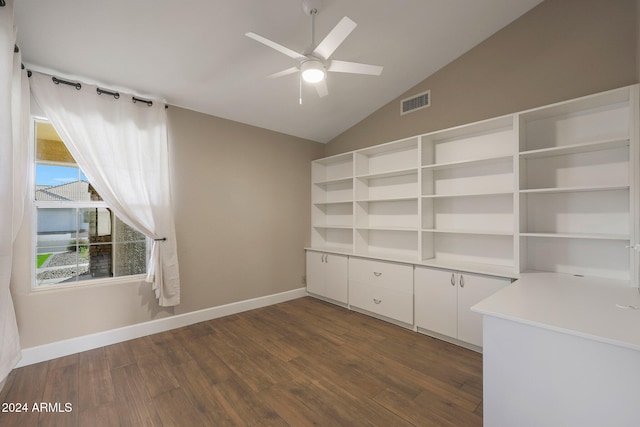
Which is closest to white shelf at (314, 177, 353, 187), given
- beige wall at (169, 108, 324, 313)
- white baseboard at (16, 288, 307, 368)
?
beige wall at (169, 108, 324, 313)

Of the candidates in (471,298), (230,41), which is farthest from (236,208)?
(471,298)

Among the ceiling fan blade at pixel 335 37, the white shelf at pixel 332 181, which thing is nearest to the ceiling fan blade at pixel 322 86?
the ceiling fan blade at pixel 335 37

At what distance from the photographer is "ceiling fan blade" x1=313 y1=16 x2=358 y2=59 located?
1639 millimetres

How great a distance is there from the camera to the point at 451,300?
269cm

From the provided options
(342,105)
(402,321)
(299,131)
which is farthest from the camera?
(299,131)

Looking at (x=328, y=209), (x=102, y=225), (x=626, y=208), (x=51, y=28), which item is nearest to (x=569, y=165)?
(x=626, y=208)

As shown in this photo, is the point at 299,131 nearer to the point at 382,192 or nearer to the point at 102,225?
the point at 382,192

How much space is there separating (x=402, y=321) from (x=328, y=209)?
215cm

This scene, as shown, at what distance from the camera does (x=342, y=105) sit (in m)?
→ 3.65

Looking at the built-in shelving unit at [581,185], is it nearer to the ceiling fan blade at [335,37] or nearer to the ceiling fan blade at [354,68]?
the ceiling fan blade at [354,68]

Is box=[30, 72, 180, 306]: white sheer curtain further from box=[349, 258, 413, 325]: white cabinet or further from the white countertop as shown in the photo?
the white countertop

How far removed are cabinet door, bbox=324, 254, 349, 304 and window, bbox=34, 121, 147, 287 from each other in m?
2.51

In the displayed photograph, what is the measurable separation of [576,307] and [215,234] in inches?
136

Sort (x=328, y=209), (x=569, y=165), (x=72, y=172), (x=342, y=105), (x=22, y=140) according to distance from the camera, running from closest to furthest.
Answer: (x=22, y=140), (x=569, y=165), (x=72, y=172), (x=342, y=105), (x=328, y=209)
